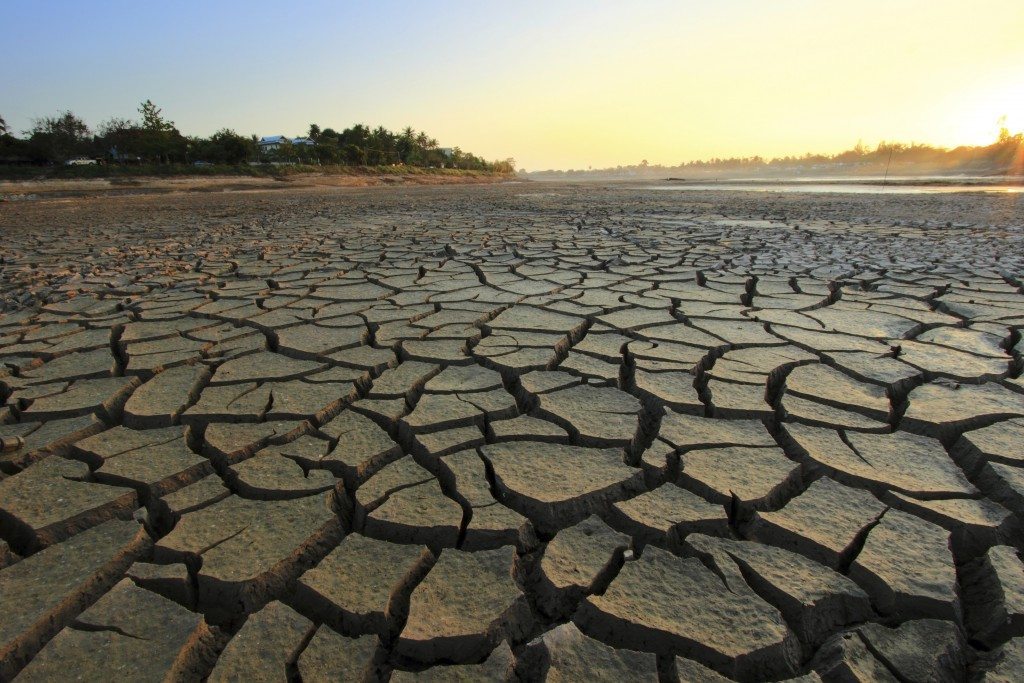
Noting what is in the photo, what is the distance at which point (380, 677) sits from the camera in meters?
0.85

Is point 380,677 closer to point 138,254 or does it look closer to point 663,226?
point 138,254

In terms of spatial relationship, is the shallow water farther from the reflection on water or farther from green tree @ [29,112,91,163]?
green tree @ [29,112,91,163]

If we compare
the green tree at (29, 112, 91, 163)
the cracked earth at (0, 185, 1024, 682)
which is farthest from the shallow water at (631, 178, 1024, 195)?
the green tree at (29, 112, 91, 163)

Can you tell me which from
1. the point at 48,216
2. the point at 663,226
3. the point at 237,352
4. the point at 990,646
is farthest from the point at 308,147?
the point at 990,646

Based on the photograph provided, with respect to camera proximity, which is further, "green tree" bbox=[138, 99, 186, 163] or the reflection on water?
"green tree" bbox=[138, 99, 186, 163]

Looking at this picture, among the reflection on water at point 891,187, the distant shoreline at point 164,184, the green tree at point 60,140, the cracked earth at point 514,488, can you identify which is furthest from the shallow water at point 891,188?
the green tree at point 60,140

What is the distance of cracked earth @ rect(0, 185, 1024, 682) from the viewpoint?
89cm

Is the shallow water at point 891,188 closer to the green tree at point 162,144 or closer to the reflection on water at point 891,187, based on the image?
Answer: the reflection on water at point 891,187

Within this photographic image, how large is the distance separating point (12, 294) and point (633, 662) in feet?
12.8

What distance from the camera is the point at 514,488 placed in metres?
1.27

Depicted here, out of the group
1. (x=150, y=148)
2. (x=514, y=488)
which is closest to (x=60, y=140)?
(x=150, y=148)

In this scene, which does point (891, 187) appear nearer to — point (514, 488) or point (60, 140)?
point (514, 488)

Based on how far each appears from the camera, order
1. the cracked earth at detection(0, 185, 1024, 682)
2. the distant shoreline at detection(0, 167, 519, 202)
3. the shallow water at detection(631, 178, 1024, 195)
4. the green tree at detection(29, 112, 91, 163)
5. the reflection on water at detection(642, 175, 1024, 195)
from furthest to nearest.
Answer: the green tree at detection(29, 112, 91, 163), the distant shoreline at detection(0, 167, 519, 202), the reflection on water at detection(642, 175, 1024, 195), the shallow water at detection(631, 178, 1024, 195), the cracked earth at detection(0, 185, 1024, 682)

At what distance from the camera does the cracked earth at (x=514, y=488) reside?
891mm
